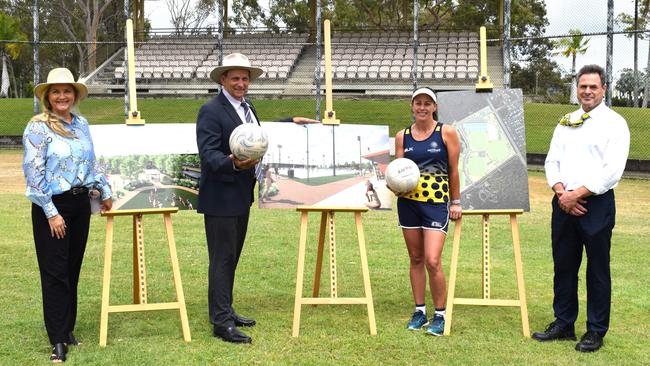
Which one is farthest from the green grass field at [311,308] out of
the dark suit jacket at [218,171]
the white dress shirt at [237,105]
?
the white dress shirt at [237,105]

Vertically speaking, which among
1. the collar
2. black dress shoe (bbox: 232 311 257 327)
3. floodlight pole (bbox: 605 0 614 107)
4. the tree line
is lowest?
black dress shoe (bbox: 232 311 257 327)

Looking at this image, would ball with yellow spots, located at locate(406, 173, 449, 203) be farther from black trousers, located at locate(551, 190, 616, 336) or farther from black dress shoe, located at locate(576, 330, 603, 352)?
black dress shoe, located at locate(576, 330, 603, 352)

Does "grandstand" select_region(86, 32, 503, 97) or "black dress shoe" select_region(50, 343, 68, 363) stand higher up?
"grandstand" select_region(86, 32, 503, 97)

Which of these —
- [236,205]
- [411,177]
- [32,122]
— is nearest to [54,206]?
[32,122]

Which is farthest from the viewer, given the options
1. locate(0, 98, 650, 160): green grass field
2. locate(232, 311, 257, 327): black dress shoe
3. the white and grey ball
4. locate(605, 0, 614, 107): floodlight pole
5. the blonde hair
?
locate(0, 98, 650, 160): green grass field

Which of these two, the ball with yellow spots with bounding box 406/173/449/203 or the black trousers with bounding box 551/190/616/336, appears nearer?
the black trousers with bounding box 551/190/616/336

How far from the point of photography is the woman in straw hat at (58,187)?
199 inches

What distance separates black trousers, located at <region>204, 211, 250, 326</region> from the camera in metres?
5.68

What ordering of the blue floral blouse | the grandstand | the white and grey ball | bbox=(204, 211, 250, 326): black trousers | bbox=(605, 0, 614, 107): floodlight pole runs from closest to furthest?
1. the blue floral blouse
2. the white and grey ball
3. bbox=(204, 211, 250, 326): black trousers
4. bbox=(605, 0, 614, 107): floodlight pole
5. the grandstand

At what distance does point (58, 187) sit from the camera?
5109 millimetres

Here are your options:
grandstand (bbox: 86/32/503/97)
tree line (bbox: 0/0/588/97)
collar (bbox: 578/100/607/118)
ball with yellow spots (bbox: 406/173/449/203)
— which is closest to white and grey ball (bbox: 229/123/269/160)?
ball with yellow spots (bbox: 406/173/449/203)

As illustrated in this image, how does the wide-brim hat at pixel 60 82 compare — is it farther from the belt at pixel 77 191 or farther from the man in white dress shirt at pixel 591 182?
the man in white dress shirt at pixel 591 182

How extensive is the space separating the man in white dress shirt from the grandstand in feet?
68.8

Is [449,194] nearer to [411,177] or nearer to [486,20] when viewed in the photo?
[411,177]
